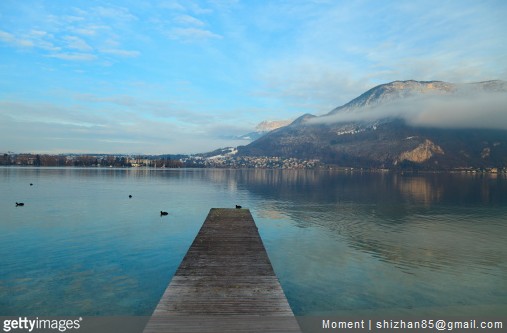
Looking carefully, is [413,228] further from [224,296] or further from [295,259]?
[224,296]

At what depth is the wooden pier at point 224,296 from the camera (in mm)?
15383

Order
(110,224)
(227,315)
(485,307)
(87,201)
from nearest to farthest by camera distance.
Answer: (227,315) → (485,307) → (110,224) → (87,201)

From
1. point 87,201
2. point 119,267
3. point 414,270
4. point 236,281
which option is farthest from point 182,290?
point 87,201

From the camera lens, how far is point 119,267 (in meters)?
33.0

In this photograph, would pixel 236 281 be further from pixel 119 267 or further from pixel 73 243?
pixel 73 243

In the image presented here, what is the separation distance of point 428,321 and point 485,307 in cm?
610

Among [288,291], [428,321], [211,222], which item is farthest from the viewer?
[211,222]

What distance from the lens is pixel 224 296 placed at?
61.6ft
